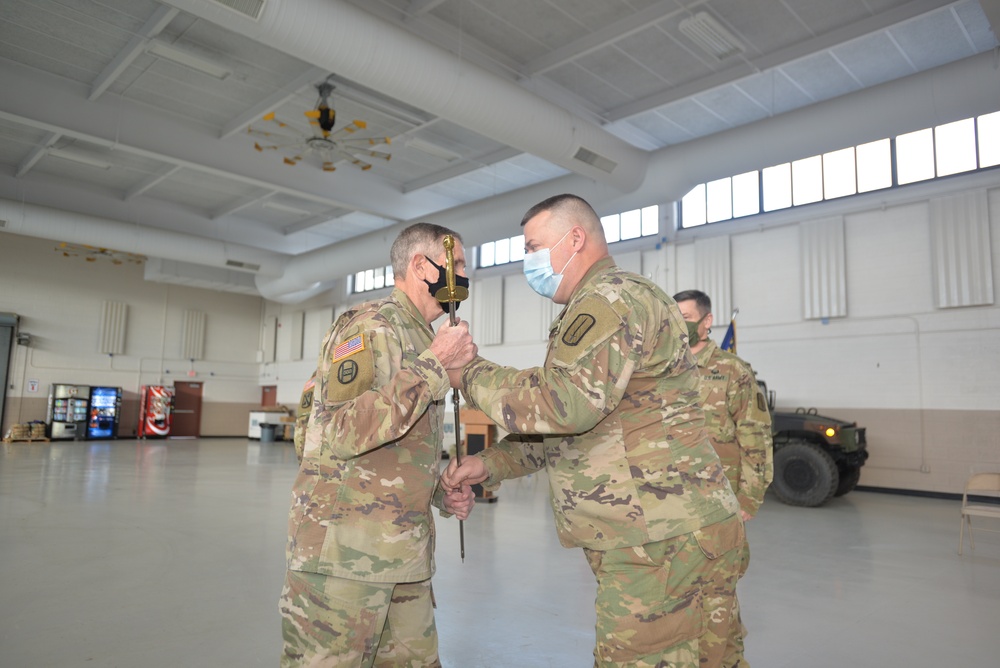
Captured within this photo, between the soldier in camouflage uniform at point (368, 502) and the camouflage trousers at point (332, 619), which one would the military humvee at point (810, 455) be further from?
the camouflage trousers at point (332, 619)

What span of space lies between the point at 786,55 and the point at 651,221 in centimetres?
596

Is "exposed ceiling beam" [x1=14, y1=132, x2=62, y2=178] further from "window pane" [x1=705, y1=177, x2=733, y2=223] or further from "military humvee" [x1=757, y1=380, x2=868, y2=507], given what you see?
"military humvee" [x1=757, y1=380, x2=868, y2=507]

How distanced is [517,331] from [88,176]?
11292 millimetres

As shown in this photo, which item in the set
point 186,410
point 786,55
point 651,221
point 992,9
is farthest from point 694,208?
point 186,410

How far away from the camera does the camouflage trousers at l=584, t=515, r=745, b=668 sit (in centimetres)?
181

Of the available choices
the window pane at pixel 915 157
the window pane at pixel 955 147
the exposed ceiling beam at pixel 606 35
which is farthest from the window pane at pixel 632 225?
the exposed ceiling beam at pixel 606 35

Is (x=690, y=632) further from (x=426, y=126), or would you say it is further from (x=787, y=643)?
(x=426, y=126)

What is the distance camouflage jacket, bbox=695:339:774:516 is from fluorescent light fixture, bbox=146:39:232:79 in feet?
30.2

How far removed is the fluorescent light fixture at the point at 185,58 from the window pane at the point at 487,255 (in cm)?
941

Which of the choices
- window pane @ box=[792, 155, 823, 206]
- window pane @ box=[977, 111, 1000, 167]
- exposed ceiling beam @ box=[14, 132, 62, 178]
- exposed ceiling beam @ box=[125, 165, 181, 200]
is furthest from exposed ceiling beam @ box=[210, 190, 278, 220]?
window pane @ box=[977, 111, 1000, 167]

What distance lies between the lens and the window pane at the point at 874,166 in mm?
11477

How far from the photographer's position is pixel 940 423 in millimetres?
10516

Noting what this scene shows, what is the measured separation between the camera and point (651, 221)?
48.7 feet

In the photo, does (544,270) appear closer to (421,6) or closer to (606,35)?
(421,6)
